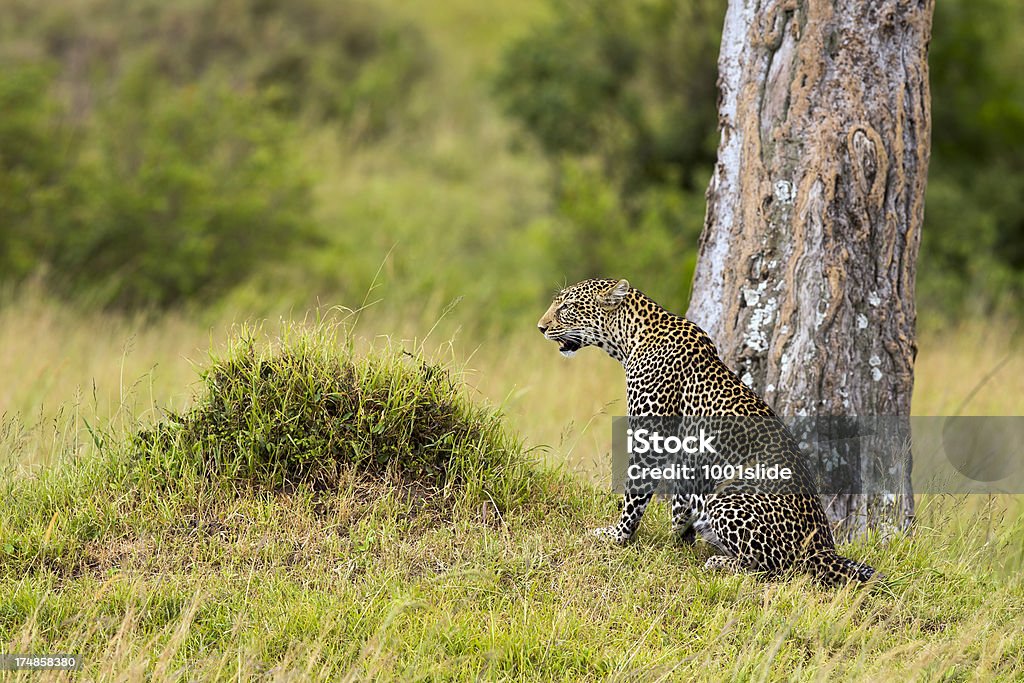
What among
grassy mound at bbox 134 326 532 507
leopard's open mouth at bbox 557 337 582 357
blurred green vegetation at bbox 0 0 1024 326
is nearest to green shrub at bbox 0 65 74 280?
blurred green vegetation at bbox 0 0 1024 326

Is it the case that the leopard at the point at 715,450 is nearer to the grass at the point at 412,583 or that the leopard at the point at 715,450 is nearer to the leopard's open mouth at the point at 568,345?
the leopard's open mouth at the point at 568,345

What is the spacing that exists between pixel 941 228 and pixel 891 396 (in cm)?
911

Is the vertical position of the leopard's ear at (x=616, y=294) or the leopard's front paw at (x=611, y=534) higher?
the leopard's ear at (x=616, y=294)

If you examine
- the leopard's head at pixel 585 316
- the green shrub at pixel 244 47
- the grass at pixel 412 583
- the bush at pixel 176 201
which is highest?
the green shrub at pixel 244 47

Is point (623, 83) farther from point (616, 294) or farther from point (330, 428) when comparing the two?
point (330, 428)

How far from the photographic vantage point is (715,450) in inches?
198

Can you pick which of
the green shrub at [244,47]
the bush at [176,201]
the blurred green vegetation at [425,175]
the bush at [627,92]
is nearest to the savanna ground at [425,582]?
the blurred green vegetation at [425,175]

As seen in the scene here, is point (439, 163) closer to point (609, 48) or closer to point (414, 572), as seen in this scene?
point (609, 48)

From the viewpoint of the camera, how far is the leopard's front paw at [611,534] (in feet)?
16.6

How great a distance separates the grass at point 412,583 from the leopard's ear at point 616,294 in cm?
77

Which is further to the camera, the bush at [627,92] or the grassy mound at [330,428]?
the bush at [627,92]

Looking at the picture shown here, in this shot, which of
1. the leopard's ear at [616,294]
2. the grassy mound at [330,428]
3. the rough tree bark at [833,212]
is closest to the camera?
the grassy mound at [330,428]

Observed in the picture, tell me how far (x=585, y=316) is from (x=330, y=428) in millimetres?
1259

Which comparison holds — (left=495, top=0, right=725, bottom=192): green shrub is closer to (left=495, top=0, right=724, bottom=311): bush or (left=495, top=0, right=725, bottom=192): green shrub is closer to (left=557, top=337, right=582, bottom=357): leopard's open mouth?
(left=495, top=0, right=724, bottom=311): bush
